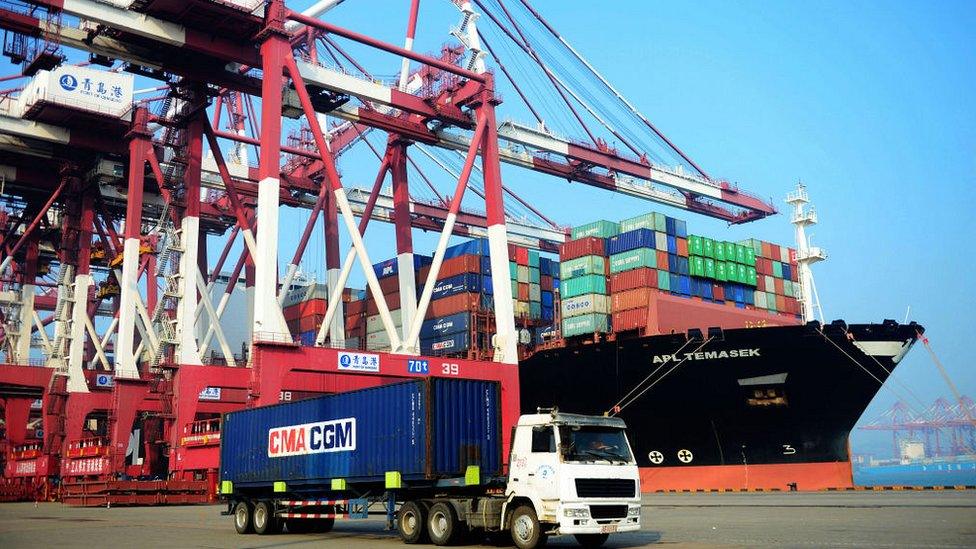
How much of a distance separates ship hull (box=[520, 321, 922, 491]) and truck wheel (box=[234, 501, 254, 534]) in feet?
57.9

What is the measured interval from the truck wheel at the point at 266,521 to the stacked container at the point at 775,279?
25.8 meters

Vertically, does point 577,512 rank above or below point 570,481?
below

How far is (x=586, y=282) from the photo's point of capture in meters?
35.7

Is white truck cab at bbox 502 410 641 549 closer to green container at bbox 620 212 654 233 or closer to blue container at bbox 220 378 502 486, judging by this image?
blue container at bbox 220 378 502 486

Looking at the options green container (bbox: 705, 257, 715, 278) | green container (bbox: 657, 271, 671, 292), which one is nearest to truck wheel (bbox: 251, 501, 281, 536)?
green container (bbox: 657, 271, 671, 292)

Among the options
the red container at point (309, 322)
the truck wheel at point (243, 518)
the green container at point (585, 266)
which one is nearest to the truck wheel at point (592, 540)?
the truck wheel at point (243, 518)

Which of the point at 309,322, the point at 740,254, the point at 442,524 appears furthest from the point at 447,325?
the point at 442,524

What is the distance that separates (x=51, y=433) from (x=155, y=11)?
2431 centimetres

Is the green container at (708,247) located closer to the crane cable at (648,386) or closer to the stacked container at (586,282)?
the stacked container at (586,282)

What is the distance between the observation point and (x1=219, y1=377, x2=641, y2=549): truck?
1409cm

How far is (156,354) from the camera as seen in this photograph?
3566 centimetres

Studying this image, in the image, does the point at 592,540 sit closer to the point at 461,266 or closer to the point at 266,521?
the point at 266,521

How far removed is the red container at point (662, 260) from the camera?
35406mm

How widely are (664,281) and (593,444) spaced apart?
21533 millimetres
